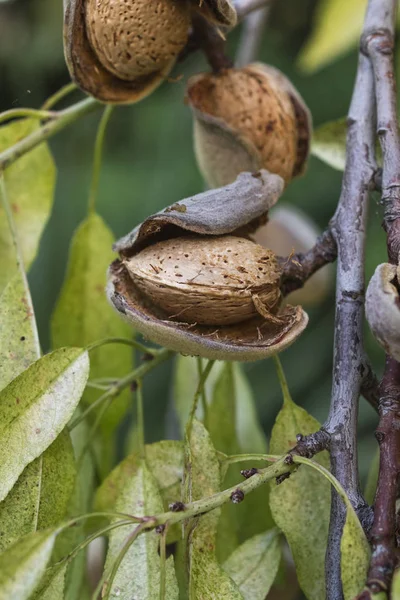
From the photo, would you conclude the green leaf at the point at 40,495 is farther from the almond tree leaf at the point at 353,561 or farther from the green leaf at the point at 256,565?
the almond tree leaf at the point at 353,561

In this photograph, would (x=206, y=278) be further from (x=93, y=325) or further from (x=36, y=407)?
(x=93, y=325)

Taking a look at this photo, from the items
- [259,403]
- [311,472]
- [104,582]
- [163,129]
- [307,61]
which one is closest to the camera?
[104,582]

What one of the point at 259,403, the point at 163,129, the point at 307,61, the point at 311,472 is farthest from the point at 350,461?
the point at 163,129

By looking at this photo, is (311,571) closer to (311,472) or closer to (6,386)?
(311,472)

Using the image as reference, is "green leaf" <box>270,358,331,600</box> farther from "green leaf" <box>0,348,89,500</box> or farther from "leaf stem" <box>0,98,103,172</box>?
"leaf stem" <box>0,98,103,172</box>

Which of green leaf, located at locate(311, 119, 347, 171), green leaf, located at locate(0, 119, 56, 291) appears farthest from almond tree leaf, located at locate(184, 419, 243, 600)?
green leaf, located at locate(311, 119, 347, 171)

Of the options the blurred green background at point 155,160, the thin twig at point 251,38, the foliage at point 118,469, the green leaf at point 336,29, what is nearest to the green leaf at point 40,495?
the foliage at point 118,469
